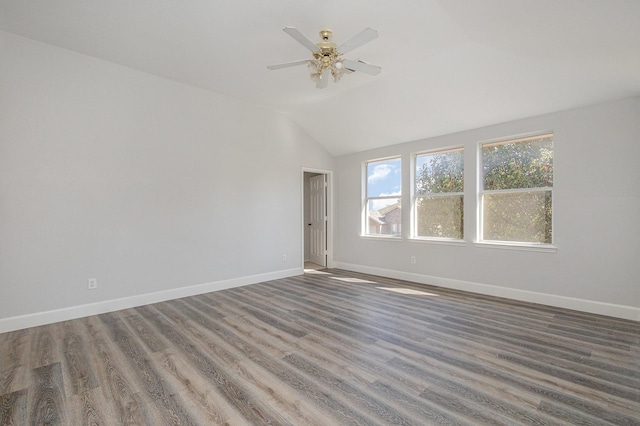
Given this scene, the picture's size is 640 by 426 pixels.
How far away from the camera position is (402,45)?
130 inches

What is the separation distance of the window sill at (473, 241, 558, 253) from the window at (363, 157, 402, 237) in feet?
5.10

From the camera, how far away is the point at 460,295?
14.5ft

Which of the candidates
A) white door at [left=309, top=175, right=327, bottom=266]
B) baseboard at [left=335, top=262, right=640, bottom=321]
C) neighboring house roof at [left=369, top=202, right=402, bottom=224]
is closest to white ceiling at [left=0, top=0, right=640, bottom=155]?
neighboring house roof at [left=369, top=202, right=402, bottom=224]

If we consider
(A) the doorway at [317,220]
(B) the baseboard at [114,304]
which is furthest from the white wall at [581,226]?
(B) the baseboard at [114,304]

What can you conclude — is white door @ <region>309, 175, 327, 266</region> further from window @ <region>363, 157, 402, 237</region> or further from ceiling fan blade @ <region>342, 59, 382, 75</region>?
ceiling fan blade @ <region>342, 59, 382, 75</region>

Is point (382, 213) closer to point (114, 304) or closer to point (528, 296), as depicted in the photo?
point (528, 296)

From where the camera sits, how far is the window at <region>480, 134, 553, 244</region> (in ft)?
13.3

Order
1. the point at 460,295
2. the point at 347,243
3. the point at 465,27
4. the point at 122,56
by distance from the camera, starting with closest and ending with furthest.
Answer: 1. the point at 465,27
2. the point at 122,56
3. the point at 460,295
4. the point at 347,243

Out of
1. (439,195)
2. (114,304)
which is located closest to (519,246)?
(439,195)

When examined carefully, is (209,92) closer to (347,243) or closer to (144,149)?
(144,149)

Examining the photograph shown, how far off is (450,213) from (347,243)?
7.55 ft

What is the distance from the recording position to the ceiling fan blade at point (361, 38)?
7.98 ft

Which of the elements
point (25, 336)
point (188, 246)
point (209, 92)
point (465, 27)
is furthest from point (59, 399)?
point (465, 27)

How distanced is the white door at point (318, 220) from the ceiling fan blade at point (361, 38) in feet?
13.5
